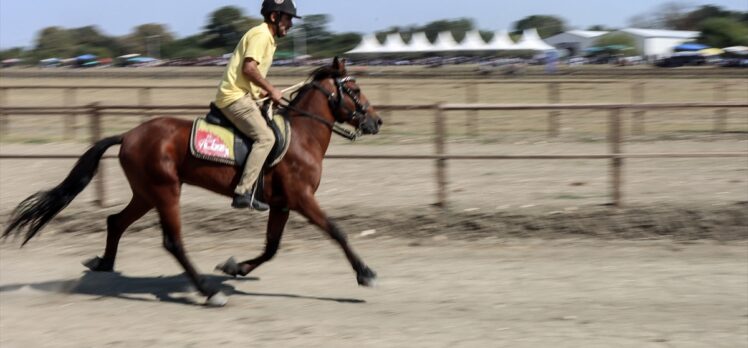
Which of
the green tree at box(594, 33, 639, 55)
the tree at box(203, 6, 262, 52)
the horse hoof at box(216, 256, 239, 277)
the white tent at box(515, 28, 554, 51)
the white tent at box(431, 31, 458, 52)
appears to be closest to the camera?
the horse hoof at box(216, 256, 239, 277)

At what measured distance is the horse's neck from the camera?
23.5 ft

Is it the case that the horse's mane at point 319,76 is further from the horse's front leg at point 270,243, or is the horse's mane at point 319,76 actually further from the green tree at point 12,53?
the green tree at point 12,53

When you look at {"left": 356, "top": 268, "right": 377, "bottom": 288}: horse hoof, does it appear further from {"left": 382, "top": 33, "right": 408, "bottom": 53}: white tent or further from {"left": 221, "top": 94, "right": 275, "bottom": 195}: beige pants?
{"left": 382, "top": 33, "right": 408, "bottom": 53}: white tent

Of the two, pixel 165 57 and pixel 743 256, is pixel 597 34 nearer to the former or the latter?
pixel 165 57

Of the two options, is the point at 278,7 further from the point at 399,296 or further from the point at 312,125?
the point at 399,296

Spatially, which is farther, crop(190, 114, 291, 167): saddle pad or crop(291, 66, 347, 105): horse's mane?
crop(291, 66, 347, 105): horse's mane

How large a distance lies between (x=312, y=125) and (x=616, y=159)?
4130 mm

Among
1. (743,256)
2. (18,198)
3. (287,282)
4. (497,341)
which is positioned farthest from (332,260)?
(18,198)

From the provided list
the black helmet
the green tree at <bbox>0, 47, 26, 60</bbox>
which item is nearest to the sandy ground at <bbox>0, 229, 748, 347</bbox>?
the black helmet

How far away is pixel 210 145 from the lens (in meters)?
6.89

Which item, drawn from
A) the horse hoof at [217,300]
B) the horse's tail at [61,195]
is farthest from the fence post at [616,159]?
the horse's tail at [61,195]

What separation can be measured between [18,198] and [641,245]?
766cm

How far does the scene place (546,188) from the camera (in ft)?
38.2

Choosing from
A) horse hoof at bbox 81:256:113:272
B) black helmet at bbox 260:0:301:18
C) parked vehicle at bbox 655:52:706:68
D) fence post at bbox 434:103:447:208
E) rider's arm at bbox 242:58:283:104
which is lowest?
parked vehicle at bbox 655:52:706:68
